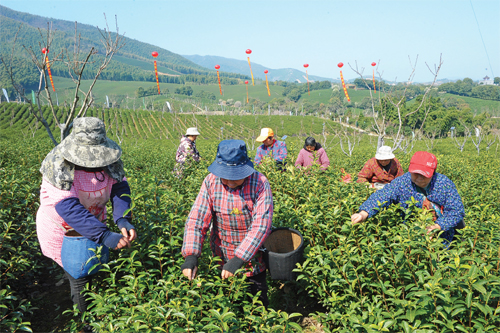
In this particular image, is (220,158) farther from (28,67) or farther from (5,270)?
(28,67)

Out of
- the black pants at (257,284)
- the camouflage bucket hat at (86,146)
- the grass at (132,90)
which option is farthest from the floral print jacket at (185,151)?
the grass at (132,90)

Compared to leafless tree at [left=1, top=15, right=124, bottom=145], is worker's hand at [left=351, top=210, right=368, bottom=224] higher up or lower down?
lower down

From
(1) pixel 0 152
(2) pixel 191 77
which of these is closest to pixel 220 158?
(1) pixel 0 152

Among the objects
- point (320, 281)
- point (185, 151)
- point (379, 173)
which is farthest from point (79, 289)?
point (185, 151)

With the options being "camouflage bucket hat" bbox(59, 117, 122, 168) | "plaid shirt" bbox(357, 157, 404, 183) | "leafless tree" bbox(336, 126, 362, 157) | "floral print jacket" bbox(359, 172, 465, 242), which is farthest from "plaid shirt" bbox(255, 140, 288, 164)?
"leafless tree" bbox(336, 126, 362, 157)

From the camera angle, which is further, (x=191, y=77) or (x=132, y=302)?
(x=191, y=77)

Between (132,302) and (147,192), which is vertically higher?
(147,192)

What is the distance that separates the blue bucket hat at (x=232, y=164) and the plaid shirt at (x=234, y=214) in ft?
0.50

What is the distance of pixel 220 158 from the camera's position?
2201 mm

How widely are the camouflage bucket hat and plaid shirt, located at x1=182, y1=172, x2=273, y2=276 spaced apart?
2.74 ft

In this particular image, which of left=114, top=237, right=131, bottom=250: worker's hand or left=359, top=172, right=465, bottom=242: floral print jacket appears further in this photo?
left=359, top=172, right=465, bottom=242: floral print jacket

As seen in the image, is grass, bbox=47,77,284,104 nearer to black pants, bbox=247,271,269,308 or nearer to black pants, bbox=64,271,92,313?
black pants, bbox=64,271,92,313

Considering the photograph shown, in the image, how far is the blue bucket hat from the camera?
212 centimetres

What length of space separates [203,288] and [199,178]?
2.94m
